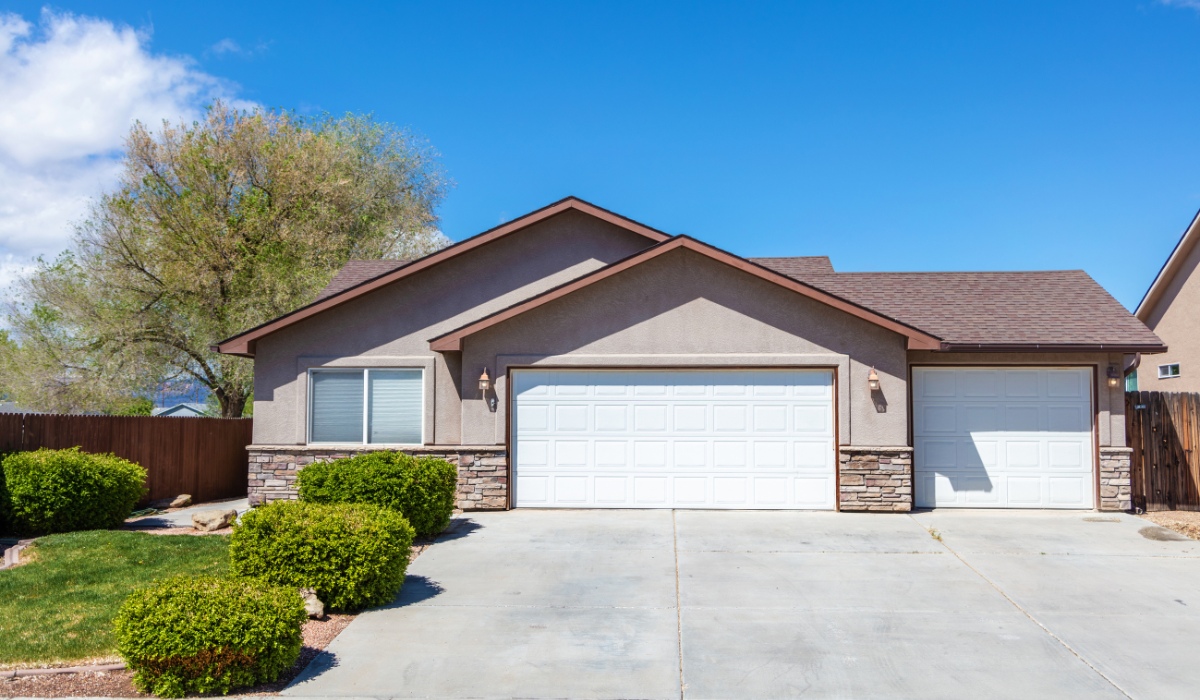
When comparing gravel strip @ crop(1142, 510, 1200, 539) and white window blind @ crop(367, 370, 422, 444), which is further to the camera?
white window blind @ crop(367, 370, 422, 444)

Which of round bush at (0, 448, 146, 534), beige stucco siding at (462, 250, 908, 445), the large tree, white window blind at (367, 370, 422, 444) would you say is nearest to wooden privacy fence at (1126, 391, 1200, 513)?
beige stucco siding at (462, 250, 908, 445)

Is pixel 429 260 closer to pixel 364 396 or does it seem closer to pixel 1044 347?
pixel 364 396

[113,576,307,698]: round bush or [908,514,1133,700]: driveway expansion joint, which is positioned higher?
[113,576,307,698]: round bush

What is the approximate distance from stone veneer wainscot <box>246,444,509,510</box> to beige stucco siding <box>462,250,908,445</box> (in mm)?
317

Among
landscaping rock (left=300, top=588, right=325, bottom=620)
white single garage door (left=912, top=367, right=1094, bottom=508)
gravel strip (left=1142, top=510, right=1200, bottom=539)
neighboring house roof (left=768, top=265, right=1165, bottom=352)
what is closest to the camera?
landscaping rock (left=300, top=588, right=325, bottom=620)

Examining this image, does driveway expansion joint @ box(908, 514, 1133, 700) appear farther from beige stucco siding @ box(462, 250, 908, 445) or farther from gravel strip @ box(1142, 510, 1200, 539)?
gravel strip @ box(1142, 510, 1200, 539)

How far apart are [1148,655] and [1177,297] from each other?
1560 centimetres

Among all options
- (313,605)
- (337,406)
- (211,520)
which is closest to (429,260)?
(337,406)

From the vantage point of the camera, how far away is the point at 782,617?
705 cm

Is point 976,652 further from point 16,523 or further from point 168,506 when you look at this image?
point 168,506

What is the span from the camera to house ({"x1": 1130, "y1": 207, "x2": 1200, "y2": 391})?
57.8ft

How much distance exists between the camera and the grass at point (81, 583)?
20.4 ft

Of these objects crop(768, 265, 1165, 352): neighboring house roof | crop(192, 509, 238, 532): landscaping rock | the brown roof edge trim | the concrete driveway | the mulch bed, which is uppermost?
crop(768, 265, 1165, 352): neighboring house roof

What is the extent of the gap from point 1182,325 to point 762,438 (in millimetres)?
12026
